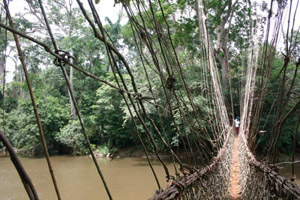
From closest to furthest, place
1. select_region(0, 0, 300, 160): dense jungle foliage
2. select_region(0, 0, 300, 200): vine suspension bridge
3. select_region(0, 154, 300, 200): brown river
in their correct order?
select_region(0, 0, 300, 200): vine suspension bridge
select_region(0, 154, 300, 200): brown river
select_region(0, 0, 300, 160): dense jungle foliage

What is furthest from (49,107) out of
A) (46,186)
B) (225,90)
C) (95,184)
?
(225,90)

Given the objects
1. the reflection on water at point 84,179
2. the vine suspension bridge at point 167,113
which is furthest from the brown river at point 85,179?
the vine suspension bridge at point 167,113

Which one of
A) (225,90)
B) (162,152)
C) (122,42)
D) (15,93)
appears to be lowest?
(162,152)

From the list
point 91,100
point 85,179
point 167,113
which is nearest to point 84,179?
point 85,179

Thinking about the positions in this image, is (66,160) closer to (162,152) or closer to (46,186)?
(46,186)

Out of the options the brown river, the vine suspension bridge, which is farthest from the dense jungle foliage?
the vine suspension bridge

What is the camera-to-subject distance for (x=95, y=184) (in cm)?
579

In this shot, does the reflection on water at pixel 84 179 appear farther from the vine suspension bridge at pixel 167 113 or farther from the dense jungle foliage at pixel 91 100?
the vine suspension bridge at pixel 167 113

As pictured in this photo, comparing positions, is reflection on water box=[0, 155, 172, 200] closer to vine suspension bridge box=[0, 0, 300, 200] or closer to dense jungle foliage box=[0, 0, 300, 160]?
dense jungle foliage box=[0, 0, 300, 160]

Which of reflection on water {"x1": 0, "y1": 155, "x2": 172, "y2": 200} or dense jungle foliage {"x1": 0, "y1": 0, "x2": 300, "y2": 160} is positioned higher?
dense jungle foliage {"x1": 0, "y1": 0, "x2": 300, "y2": 160}

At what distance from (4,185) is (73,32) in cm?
675

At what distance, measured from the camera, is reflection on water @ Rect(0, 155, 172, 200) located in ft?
16.7

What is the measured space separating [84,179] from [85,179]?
0.09ft

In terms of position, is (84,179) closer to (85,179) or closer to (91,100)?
(85,179)
